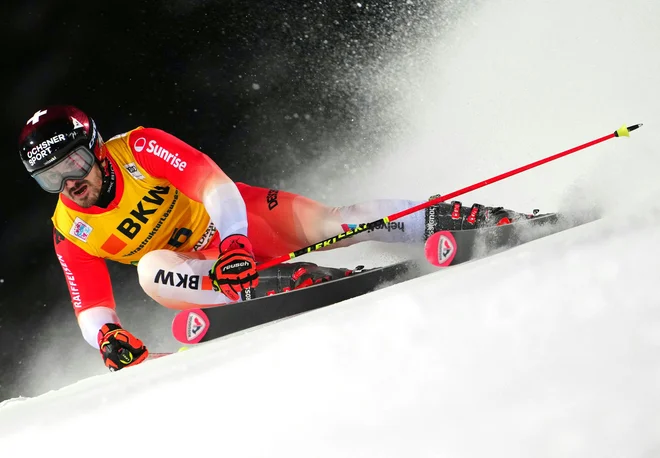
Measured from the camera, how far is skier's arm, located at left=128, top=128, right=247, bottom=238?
8.03 ft

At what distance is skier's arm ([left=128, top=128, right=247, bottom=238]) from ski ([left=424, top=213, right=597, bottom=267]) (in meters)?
0.68

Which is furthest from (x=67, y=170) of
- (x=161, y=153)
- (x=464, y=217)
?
(x=464, y=217)

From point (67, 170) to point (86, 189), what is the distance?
0.12 metres

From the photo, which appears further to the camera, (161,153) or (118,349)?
(118,349)

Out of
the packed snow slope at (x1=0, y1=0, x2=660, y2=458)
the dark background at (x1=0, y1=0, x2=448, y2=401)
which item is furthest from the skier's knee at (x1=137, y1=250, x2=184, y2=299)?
the dark background at (x1=0, y1=0, x2=448, y2=401)

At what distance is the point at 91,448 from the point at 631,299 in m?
1.11

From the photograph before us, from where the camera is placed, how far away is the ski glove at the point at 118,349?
266 centimetres

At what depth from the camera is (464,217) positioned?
8.38ft

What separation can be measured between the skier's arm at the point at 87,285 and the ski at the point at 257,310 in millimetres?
501

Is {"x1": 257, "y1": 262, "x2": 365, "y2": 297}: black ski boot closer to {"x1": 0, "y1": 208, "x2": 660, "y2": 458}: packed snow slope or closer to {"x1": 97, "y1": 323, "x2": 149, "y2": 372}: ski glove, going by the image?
{"x1": 97, "y1": 323, "x2": 149, "y2": 372}: ski glove

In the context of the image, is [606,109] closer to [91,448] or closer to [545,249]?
[545,249]

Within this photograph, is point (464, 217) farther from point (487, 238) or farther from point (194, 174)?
point (194, 174)

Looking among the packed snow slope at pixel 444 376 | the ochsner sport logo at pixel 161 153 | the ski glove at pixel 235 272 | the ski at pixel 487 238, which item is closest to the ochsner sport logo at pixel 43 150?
the ochsner sport logo at pixel 161 153

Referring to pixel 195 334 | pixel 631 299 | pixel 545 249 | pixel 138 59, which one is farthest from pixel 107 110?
pixel 631 299
